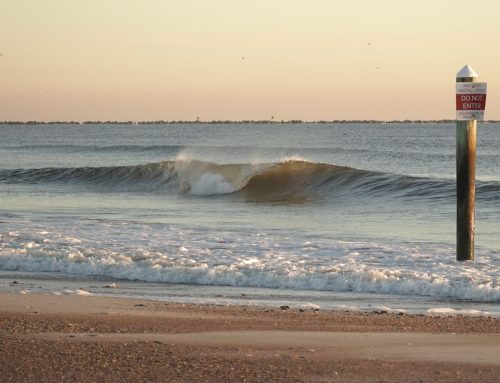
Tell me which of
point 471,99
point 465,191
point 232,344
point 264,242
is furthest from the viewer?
point 264,242

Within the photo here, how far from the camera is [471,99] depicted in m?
13.0

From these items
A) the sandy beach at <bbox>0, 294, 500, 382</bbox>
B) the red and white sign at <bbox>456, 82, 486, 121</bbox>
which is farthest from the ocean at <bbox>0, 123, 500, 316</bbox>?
the red and white sign at <bbox>456, 82, 486, 121</bbox>

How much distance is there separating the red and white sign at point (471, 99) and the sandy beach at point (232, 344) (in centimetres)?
422

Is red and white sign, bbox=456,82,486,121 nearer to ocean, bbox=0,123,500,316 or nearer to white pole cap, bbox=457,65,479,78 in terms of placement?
white pole cap, bbox=457,65,479,78

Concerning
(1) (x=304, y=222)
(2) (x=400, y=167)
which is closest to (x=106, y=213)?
(1) (x=304, y=222)

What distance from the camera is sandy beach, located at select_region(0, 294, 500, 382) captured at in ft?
22.7

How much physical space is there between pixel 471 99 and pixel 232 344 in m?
6.52

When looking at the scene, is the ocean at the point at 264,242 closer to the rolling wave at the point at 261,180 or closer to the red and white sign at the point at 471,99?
the rolling wave at the point at 261,180

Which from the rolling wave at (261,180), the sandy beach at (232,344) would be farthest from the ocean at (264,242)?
the sandy beach at (232,344)

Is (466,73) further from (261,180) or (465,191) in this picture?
(261,180)

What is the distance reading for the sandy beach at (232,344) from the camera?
6.91m

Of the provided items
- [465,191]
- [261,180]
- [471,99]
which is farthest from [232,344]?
[261,180]

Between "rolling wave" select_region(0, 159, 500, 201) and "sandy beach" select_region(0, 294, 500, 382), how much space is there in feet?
54.5

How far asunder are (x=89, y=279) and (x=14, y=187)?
22.8 metres
